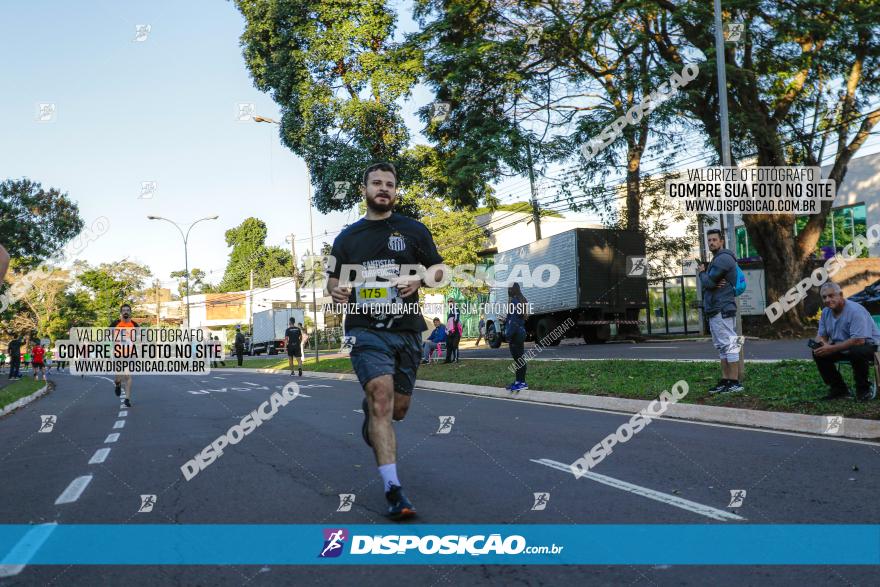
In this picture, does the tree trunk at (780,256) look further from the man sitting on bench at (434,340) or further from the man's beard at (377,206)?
the man's beard at (377,206)

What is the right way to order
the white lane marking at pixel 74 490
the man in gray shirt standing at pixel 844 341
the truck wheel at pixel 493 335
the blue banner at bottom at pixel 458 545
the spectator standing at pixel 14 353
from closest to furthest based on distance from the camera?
the blue banner at bottom at pixel 458 545 → the white lane marking at pixel 74 490 → the man in gray shirt standing at pixel 844 341 → the spectator standing at pixel 14 353 → the truck wheel at pixel 493 335

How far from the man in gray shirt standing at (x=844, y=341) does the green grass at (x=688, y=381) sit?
253mm

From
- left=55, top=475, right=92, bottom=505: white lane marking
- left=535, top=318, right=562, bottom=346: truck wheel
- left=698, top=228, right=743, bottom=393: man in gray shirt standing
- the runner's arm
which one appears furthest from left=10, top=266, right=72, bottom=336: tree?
the runner's arm

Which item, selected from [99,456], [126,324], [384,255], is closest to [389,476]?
[384,255]

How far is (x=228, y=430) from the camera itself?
30.8 feet

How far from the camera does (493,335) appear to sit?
3419 cm

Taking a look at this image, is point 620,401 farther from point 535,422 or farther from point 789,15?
point 789,15

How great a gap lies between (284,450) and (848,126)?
72.6 feet

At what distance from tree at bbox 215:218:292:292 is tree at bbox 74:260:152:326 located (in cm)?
2063

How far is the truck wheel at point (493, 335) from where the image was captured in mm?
33750

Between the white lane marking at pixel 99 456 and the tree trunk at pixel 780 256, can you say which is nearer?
the white lane marking at pixel 99 456

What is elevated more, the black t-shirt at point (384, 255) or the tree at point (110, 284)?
the tree at point (110, 284)

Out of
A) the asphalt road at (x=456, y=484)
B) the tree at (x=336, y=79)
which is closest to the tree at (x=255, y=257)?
the tree at (x=336, y=79)
